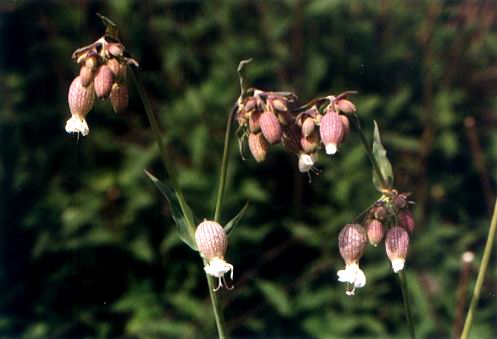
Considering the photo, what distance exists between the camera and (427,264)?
111 inches

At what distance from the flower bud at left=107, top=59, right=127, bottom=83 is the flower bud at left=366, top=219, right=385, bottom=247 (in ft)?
1.66

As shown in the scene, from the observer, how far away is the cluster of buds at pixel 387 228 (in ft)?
5.17

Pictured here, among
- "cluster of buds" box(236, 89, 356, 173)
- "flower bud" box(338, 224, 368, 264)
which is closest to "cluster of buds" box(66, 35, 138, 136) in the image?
"cluster of buds" box(236, 89, 356, 173)

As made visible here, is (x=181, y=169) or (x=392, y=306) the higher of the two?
(x=181, y=169)

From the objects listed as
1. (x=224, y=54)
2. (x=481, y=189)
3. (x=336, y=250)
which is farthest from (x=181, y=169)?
(x=481, y=189)

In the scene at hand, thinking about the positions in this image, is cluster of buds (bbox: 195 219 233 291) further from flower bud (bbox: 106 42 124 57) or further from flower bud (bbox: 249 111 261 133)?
flower bud (bbox: 106 42 124 57)

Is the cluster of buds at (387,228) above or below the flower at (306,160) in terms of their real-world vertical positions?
below

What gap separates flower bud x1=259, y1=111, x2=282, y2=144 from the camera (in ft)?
5.03

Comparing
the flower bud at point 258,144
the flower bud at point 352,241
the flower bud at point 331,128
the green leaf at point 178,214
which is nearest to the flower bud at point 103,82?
the green leaf at point 178,214

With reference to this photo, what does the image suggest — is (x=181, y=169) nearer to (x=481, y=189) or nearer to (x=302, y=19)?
(x=302, y=19)

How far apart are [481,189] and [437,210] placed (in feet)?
0.63

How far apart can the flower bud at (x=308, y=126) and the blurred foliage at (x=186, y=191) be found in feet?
3.31

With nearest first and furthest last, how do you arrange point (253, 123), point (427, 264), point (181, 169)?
point (253, 123)
point (181, 169)
point (427, 264)

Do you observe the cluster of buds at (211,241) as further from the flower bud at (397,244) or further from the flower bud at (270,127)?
the flower bud at (397,244)
